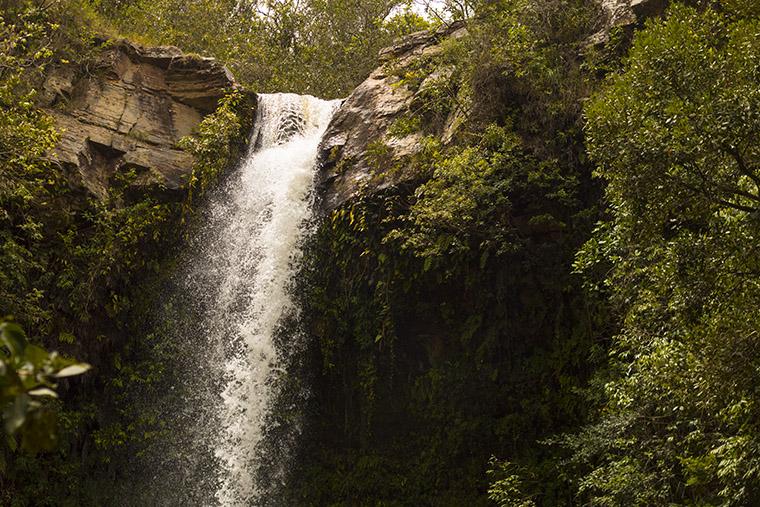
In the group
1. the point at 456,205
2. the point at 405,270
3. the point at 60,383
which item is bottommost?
the point at 60,383

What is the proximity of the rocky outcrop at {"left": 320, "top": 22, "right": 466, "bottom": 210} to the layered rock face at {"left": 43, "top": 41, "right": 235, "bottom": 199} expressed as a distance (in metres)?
3.09

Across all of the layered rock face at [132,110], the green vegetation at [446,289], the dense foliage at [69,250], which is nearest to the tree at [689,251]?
the green vegetation at [446,289]

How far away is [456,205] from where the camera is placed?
1210 centimetres

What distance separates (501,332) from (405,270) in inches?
79.5

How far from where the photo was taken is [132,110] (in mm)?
15805

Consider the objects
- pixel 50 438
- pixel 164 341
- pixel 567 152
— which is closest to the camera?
pixel 50 438

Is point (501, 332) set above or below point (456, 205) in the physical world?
below

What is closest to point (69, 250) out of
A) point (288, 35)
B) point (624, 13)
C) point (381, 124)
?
point (381, 124)

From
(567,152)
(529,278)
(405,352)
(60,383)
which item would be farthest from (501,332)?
(60,383)

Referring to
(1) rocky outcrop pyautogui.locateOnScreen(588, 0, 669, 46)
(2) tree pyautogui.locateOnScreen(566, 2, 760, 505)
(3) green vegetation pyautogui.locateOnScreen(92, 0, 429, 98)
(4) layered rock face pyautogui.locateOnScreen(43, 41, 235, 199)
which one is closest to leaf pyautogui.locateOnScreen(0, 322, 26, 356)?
(2) tree pyautogui.locateOnScreen(566, 2, 760, 505)

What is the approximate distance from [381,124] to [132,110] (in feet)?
17.9

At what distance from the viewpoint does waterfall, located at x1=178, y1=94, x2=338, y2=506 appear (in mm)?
13008

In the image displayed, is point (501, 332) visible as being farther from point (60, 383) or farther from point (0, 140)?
point (0, 140)

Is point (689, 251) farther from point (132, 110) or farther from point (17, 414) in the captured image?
point (132, 110)
